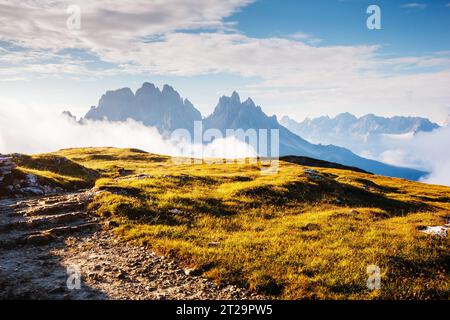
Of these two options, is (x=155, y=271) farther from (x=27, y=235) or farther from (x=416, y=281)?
(x=416, y=281)

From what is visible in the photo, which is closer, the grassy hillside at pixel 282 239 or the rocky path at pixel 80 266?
the rocky path at pixel 80 266

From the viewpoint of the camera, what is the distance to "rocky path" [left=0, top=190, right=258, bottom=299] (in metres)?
12.4

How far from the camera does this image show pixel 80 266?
14.7 m

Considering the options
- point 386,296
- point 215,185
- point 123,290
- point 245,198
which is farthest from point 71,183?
point 386,296

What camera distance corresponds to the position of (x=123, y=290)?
12.5 m

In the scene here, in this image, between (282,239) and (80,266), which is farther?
(282,239)

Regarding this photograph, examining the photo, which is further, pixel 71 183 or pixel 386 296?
pixel 71 183

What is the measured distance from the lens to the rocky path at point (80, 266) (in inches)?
489

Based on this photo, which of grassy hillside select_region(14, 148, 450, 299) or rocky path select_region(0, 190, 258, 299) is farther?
grassy hillside select_region(14, 148, 450, 299)
